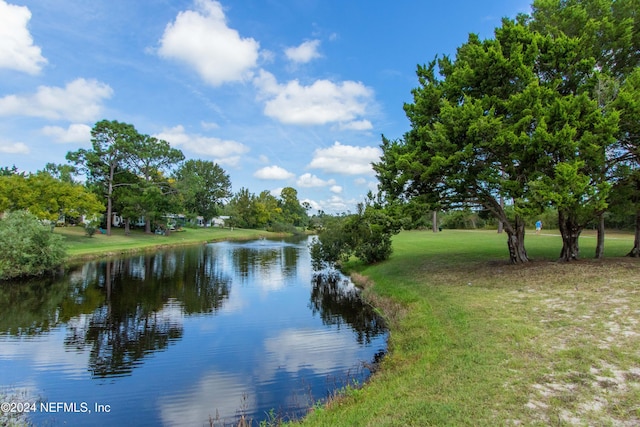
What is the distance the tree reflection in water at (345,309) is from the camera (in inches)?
562

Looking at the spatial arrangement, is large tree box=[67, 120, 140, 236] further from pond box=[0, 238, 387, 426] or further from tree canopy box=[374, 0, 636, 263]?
tree canopy box=[374, 0, 636, 263]

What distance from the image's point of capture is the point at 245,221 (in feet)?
320

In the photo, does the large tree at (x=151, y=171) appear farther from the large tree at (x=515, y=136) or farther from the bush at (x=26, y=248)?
the large tree at (x=515, y=136)

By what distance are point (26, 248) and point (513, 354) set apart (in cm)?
2765

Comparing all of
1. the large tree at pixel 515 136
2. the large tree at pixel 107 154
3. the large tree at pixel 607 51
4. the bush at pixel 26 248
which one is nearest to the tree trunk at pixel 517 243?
the large tree at pixel 515 136

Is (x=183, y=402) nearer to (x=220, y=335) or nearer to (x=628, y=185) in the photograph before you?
(x=220, y=335)

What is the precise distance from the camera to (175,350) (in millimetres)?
11844

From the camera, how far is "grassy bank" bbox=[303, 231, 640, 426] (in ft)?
18.4

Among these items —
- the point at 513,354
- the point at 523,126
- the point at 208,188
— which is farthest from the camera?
the point at 208,188

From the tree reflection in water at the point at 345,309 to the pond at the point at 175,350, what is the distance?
0.06m

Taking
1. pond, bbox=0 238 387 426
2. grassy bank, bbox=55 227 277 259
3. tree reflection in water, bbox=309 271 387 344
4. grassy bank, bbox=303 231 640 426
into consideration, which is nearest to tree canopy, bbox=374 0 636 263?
grassy bank, bbox=303 231 640 426

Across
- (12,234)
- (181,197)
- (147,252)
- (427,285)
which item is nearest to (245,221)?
(181,197)

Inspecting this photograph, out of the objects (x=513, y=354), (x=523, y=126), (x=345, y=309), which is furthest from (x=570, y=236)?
(x=513, y=354)

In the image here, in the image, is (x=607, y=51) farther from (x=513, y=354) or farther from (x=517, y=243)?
(x=513, y=354)
